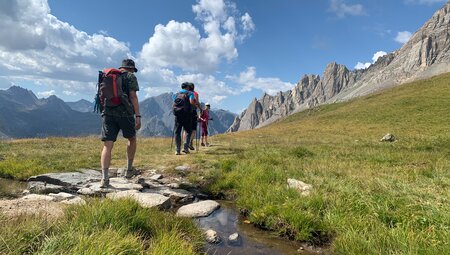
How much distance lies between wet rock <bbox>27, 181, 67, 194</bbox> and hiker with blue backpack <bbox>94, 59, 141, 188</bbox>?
1.07 m

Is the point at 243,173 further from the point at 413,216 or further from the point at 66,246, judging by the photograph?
the point at 66,246

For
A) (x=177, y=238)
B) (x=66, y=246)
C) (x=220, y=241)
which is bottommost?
(x=220, y=241)

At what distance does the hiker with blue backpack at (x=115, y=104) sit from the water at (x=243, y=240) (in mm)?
3421

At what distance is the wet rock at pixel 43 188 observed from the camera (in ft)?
26.5

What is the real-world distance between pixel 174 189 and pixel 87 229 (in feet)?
17.2

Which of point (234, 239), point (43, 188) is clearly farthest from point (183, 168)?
point (234, 239)

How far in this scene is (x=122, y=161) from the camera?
46.4ft

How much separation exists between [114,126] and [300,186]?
5316 millimetres

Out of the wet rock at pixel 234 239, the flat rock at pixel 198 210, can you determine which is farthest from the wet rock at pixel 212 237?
the flat rock at pixel 198 210

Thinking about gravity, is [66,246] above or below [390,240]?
above

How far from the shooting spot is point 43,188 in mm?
8250

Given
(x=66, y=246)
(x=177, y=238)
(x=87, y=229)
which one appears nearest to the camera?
(x=66, y=246)

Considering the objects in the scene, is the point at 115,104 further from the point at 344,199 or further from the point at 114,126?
the point at 344,199

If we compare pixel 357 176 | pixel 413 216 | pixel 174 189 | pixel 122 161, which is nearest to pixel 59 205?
pixel 174 189
